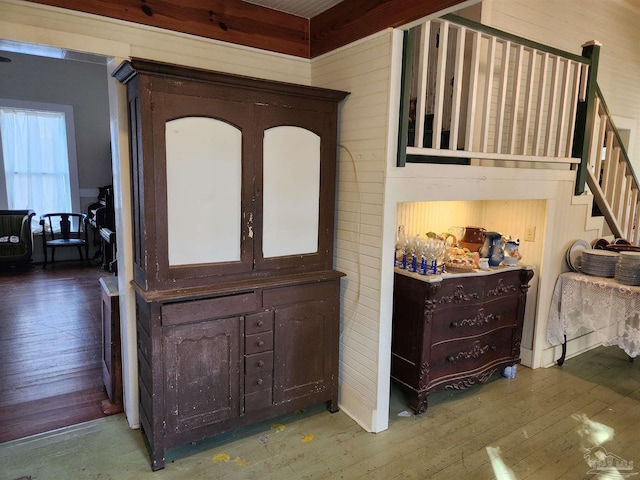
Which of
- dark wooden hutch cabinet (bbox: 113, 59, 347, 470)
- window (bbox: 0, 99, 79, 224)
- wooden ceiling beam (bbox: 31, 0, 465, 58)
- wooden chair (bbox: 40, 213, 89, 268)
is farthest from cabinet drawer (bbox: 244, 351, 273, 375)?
window (bbox: 0, 99, 79, 224)

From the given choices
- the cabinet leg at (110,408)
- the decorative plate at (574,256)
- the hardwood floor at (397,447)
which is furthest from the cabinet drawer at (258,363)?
the decorative plate at (574,256)

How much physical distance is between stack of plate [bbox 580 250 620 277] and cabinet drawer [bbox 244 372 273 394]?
273 cm

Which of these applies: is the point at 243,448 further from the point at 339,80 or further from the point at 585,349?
the point at 585,349

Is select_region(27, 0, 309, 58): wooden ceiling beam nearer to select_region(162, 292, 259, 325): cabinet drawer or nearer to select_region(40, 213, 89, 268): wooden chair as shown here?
select_region(162, 292, 259, 325): cabinet drawer

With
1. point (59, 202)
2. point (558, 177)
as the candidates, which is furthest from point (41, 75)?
point (558, 177)

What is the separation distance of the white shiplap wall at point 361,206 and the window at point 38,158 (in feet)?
20.4

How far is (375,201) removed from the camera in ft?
8.33

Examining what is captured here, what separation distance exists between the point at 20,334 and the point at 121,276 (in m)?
2.24

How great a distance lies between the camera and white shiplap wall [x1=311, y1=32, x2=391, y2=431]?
2.49m

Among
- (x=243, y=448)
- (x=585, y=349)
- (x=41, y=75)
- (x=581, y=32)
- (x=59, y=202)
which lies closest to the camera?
(x=243, y=448)

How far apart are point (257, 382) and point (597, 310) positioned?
8.70ft

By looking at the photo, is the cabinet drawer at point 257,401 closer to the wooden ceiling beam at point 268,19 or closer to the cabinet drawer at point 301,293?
the cabinet drawer at point 301,293

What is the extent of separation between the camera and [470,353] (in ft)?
9.89

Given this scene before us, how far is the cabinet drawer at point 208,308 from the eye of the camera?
7.29ft
